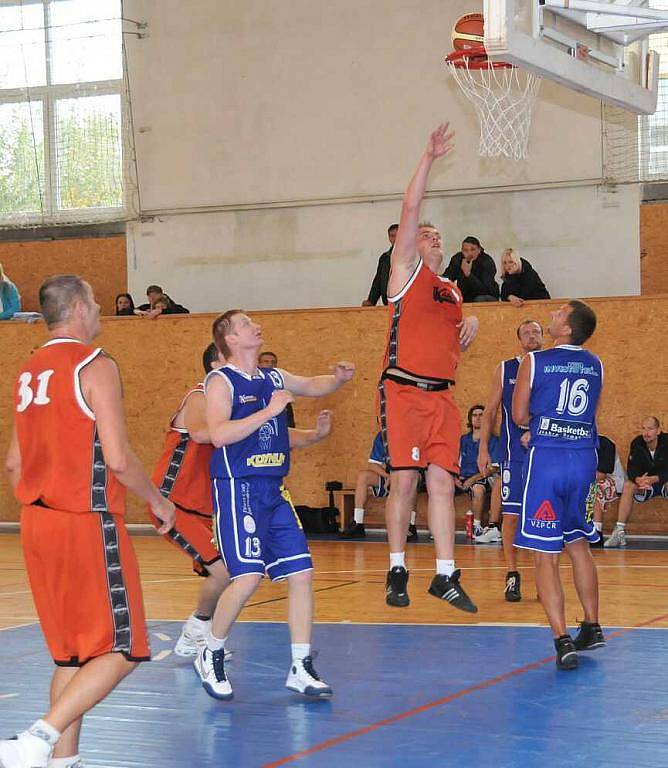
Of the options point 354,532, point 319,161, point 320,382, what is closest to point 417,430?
point 320,382

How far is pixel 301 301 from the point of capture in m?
17.2

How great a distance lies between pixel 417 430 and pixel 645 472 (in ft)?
22.6

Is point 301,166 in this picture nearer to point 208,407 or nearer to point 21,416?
point 208,407

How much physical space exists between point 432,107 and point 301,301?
3.27 meters

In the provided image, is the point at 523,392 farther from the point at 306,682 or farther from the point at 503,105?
the point at 503,105

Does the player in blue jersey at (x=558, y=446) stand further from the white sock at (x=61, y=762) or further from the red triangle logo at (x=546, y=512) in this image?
the white sock at (x=61, y=762)

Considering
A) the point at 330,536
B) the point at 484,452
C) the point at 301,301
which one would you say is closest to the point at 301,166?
the point at 301,301

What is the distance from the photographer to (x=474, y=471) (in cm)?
1427

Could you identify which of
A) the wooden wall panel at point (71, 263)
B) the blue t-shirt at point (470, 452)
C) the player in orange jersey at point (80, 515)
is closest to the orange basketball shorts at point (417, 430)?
the player in orange jersey at point (80, 515)

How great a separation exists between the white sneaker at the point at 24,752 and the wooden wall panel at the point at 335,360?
10.8 m

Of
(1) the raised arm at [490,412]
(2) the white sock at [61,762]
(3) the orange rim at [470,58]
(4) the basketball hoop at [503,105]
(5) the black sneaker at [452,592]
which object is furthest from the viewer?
(4) the basketball hoop at [503,105]

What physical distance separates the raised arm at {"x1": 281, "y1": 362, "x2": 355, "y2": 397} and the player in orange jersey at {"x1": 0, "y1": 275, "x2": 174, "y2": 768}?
2.16m

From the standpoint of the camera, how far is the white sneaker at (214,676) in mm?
6047

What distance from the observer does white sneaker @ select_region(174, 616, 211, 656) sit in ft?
23.7
